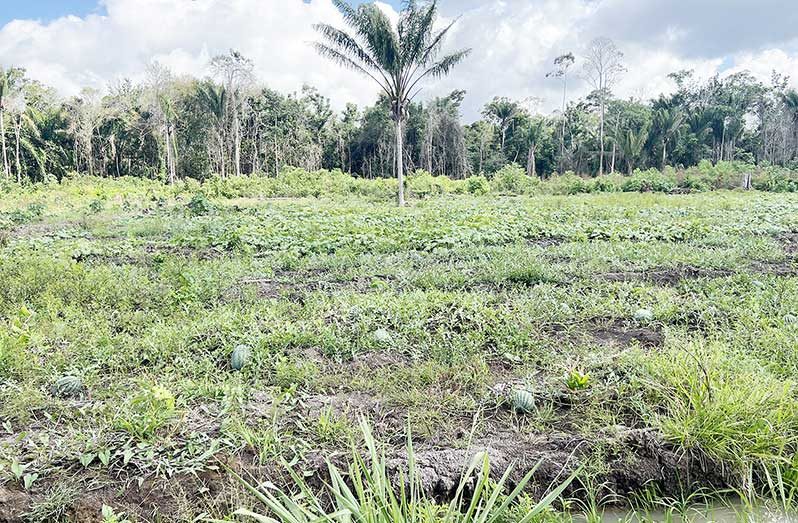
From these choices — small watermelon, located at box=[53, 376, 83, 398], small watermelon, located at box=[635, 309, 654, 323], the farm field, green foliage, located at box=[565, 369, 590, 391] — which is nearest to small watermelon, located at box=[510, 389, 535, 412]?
the farm field

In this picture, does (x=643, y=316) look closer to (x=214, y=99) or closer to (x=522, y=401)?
(x=522, y=401)

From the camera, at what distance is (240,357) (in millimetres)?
3154

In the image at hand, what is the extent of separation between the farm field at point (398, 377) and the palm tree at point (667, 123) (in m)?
29.9

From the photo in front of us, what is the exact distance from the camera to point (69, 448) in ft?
7.45

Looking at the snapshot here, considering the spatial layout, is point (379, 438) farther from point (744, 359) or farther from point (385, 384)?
point (744, 359)

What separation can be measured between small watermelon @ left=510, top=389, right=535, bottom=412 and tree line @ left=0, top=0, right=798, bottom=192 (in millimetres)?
27354

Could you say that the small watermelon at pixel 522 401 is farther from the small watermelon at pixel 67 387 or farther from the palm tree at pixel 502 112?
the palm tree at pixel 502 112

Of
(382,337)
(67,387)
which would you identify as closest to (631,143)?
(382,337)

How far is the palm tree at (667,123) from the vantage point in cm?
3184

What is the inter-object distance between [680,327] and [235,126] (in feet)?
95.8

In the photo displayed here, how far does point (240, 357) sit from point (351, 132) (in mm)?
34105

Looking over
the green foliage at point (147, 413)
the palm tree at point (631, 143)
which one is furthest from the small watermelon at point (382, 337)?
the palm tree at point (631, 143)

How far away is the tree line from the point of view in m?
29.6

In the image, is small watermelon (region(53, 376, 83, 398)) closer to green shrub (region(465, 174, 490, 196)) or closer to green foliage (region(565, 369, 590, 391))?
green foliage (region(565, 369, 590, 391))
